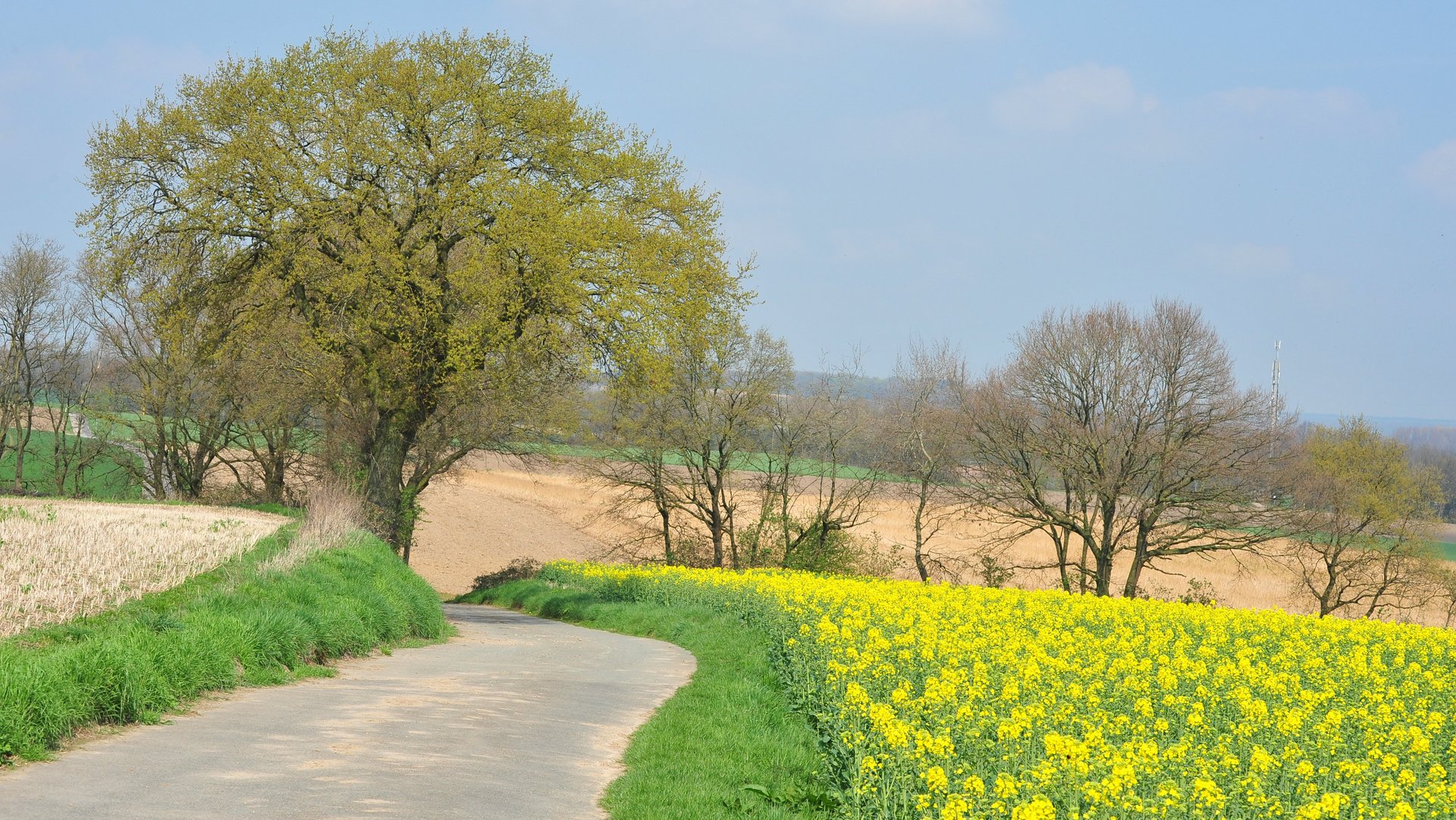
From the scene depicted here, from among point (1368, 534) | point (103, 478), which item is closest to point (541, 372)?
point (103, 478)

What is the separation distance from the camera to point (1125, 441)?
4322cm

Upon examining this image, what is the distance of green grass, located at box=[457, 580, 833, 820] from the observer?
339 inches

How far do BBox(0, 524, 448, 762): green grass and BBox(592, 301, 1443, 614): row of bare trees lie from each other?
24.9 meters

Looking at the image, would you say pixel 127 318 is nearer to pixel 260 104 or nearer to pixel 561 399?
pixel 561 399

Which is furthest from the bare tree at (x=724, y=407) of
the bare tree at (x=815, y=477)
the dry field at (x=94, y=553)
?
the dry field at (x=94, y=553)

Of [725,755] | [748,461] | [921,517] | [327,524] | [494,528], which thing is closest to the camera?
[725,755]

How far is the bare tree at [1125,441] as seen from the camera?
41969 millimetres

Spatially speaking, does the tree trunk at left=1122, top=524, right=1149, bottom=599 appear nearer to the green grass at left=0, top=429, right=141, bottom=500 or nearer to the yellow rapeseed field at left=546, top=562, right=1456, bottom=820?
the yellow rapeseed field at left=546, top=562, right=1456, bottom=820

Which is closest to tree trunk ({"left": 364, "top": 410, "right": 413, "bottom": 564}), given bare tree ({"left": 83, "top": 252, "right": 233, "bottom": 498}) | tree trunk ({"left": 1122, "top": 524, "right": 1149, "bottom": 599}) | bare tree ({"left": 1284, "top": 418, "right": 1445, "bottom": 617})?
bare tree ({"left": 83, "top": 252, "right": 233, "bottom": 498})

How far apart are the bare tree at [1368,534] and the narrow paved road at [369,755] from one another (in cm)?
3873

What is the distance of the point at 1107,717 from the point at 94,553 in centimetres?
1388

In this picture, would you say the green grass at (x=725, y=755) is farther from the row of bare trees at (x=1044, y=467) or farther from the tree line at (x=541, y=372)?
the row of bare trees at (x=1044, y=467)

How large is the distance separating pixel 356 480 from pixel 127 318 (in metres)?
18.0

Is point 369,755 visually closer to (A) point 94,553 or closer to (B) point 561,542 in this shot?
(A) point 94,553
